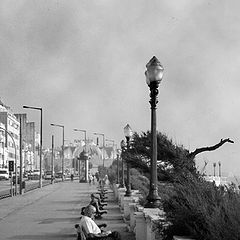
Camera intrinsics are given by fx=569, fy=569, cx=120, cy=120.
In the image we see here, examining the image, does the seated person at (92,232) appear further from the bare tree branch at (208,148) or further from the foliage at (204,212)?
the bare tree branch at (208,148)

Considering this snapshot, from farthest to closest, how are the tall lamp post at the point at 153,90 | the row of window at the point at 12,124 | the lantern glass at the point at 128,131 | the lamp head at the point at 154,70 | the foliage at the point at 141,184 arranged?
1. the row of window at the point at 12,124
2. the lantern glass at the point at 128,131
3. the foliage at the point at 141,184
4. the lamp head at the point at 154,70
5. the tall lamp post at the point at 153,90

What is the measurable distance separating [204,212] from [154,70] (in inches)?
250

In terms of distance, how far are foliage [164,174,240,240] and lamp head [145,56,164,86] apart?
14.1 ft

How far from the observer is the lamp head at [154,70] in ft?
45.1

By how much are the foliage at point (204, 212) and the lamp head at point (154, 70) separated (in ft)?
14.1

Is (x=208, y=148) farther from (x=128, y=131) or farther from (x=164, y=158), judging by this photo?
(x=128, y=131)

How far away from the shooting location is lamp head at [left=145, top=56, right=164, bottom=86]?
13742mm

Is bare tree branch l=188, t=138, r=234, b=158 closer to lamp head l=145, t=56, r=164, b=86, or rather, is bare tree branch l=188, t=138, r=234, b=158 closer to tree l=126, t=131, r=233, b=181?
tree l=126, t=131, r=233, b=181

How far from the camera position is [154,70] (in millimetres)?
13750

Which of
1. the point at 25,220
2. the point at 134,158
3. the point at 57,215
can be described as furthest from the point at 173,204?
the point at 134,158

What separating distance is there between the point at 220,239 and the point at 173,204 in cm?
246

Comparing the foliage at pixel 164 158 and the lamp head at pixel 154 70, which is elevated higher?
the lamp head at pixel 154 70

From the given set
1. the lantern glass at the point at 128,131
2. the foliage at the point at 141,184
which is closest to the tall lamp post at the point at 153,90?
the foliage at the point at 141,184

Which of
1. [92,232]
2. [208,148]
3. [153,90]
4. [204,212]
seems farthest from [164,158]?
[204,212]
